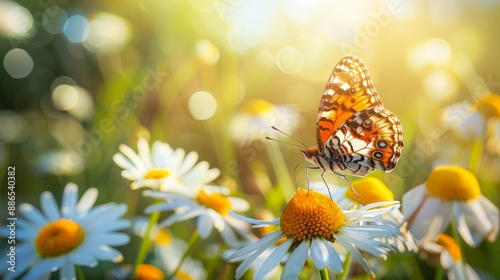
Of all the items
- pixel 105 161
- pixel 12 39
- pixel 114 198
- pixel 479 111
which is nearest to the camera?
pixel 479 111

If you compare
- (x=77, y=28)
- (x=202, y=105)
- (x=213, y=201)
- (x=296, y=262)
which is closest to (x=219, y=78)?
(x=202, y=105)

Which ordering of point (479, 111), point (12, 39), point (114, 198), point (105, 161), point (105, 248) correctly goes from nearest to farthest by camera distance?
point (105, 248)
point (479, 111)
point (114, 198)
point (105, 161)
point (12, 39)

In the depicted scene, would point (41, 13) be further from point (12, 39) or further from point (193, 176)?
point (193, 176)

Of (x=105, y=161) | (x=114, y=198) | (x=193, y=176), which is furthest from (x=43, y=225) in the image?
(x=105, y=161)

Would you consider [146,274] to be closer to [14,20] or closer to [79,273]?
[79,273]

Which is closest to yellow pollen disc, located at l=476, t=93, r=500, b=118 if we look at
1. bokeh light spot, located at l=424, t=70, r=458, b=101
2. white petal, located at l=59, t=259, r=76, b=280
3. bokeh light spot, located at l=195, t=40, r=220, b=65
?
bokeh light spot, located at l=424, t=70, r=458, b=101

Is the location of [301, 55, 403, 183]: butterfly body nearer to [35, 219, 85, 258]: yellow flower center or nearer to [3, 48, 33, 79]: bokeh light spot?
[35, 219, 85, 258]: yellow flower center
